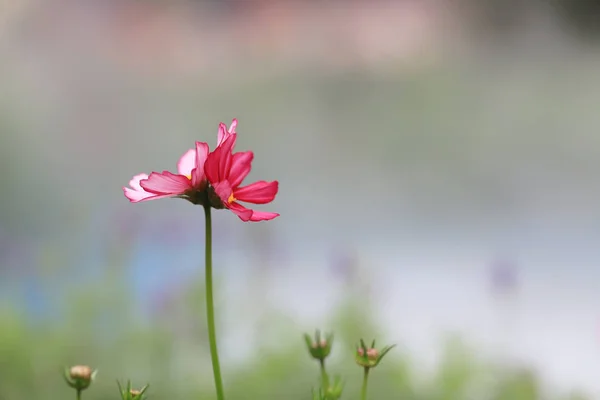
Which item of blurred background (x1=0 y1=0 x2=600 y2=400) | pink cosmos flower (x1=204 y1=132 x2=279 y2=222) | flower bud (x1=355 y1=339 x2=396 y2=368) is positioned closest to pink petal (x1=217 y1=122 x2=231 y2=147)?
pink cosmos flower (x1=204 y1=132 x2=279 y2=222)

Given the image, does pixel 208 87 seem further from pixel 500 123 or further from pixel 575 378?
pixel 575 378

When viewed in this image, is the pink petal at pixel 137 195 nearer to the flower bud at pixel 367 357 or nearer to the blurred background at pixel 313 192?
the flower bud at pixel 367 357

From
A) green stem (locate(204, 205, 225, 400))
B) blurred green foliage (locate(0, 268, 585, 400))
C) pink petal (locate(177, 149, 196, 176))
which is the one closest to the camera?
green stem (locate(204, 205, 225, 400))

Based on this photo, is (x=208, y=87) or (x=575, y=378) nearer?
Answer: (x=575, y=378)

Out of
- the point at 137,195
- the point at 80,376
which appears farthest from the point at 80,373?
the point at 137,195

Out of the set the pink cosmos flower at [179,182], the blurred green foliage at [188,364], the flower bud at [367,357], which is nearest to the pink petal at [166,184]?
the pink cosmos flower at [179,182]

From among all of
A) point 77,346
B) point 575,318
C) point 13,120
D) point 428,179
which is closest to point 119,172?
point 13,120

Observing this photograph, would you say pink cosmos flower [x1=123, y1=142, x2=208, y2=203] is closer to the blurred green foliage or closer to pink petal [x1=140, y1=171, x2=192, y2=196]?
pink petal [x1=140, y1=171, x2=192, y2=196]
